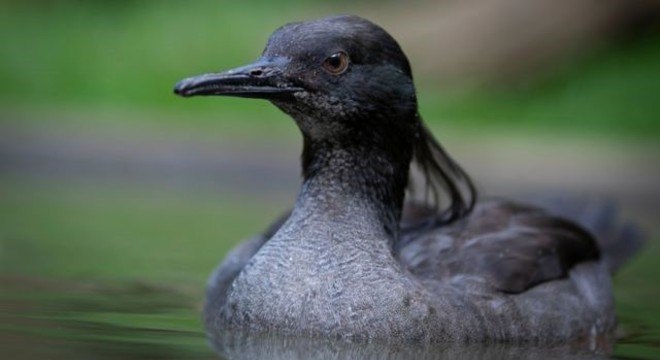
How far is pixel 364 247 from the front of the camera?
6.16 m

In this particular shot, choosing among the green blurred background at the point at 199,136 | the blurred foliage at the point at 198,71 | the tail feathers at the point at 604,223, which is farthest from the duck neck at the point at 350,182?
the blurred foliage at the point at 198,71

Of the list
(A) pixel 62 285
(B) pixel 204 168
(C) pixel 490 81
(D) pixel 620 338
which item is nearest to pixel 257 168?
(B) pixel 204 168

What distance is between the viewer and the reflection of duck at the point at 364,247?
589cm

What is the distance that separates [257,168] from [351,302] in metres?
6.21

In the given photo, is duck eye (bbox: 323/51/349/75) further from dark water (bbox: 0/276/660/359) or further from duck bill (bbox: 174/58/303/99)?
dark water (bbox: 0/276/660/359)

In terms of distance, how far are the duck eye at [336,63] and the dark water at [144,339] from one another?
3.61 feet

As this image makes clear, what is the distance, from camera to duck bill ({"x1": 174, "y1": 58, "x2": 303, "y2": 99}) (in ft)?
19.2

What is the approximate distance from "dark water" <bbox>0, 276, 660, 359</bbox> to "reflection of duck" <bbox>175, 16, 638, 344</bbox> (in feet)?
0.33

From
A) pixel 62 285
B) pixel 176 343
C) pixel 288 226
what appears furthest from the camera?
pixel 62 285

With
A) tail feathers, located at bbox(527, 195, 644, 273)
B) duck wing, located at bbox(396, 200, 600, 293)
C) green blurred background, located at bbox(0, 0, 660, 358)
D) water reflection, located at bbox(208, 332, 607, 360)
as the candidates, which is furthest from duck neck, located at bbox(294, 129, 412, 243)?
tail feathers, located at bbox(527, 195, 644, 273)

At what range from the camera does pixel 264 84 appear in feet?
19.7

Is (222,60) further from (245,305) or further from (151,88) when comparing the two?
(245,305)

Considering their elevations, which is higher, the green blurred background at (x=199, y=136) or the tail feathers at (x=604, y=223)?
the green blurred background at (x=199, y=136)

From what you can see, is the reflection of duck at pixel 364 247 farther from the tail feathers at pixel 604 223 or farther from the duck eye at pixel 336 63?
the tail feathers at pixel 604 223
